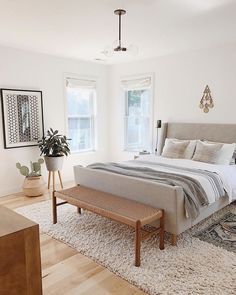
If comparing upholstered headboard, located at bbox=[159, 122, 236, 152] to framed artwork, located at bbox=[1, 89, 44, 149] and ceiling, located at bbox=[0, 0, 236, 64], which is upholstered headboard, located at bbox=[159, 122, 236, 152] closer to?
ceiling, located at bbox=[0, 0, 236, 64]

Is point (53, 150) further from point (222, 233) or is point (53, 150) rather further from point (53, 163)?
point (222, 233)

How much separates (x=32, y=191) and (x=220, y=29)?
3.86 m

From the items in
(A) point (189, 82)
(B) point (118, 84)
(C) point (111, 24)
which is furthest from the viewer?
(B) point (118, 84)

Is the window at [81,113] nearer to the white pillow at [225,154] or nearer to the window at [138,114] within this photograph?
the window at [138,114]

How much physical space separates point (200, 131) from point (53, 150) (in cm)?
268

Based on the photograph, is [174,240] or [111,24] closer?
[174,240]

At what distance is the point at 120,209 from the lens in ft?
9.20

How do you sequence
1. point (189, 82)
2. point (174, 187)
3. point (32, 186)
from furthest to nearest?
1. point (189, 82)
2. point (32, 186)
3. point (174, 187)

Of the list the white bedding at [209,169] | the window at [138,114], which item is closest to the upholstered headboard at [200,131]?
the window at [138,114]

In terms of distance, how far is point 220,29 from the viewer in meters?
3.57

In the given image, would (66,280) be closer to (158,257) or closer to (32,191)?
(158,257)

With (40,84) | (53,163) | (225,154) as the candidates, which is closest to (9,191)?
(53,163)

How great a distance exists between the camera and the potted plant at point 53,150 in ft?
15.4

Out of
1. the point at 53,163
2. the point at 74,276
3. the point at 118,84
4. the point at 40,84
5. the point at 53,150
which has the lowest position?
the point at 74,276
